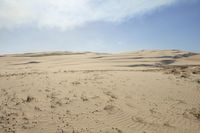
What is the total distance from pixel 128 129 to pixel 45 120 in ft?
8.43

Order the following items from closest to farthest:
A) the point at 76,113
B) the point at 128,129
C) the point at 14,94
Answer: the point at 128,129 → the point at 76,113 → the point at 14,94

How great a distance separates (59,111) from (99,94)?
2.28 m

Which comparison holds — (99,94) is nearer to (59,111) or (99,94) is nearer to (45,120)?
(59,111)

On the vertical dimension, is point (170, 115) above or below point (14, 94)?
Answer: below

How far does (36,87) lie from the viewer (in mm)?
9094

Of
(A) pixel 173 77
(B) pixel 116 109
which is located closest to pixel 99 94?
(B) pixel 116 109

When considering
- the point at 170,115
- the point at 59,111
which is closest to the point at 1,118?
the point at 59,111

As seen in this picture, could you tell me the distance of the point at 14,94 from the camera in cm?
814

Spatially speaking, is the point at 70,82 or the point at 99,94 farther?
the point at 70,82

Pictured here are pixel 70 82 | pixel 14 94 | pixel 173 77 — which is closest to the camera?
pixel 14 94

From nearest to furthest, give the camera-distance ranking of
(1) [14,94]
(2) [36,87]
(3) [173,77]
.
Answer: (1) [14,94], (2) [36,87], (3) [173,77]

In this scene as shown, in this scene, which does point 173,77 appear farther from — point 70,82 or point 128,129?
point 128,129

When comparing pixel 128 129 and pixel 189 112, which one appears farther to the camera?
pixel 189 112

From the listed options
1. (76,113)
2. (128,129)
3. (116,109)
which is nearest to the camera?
(128,129)
